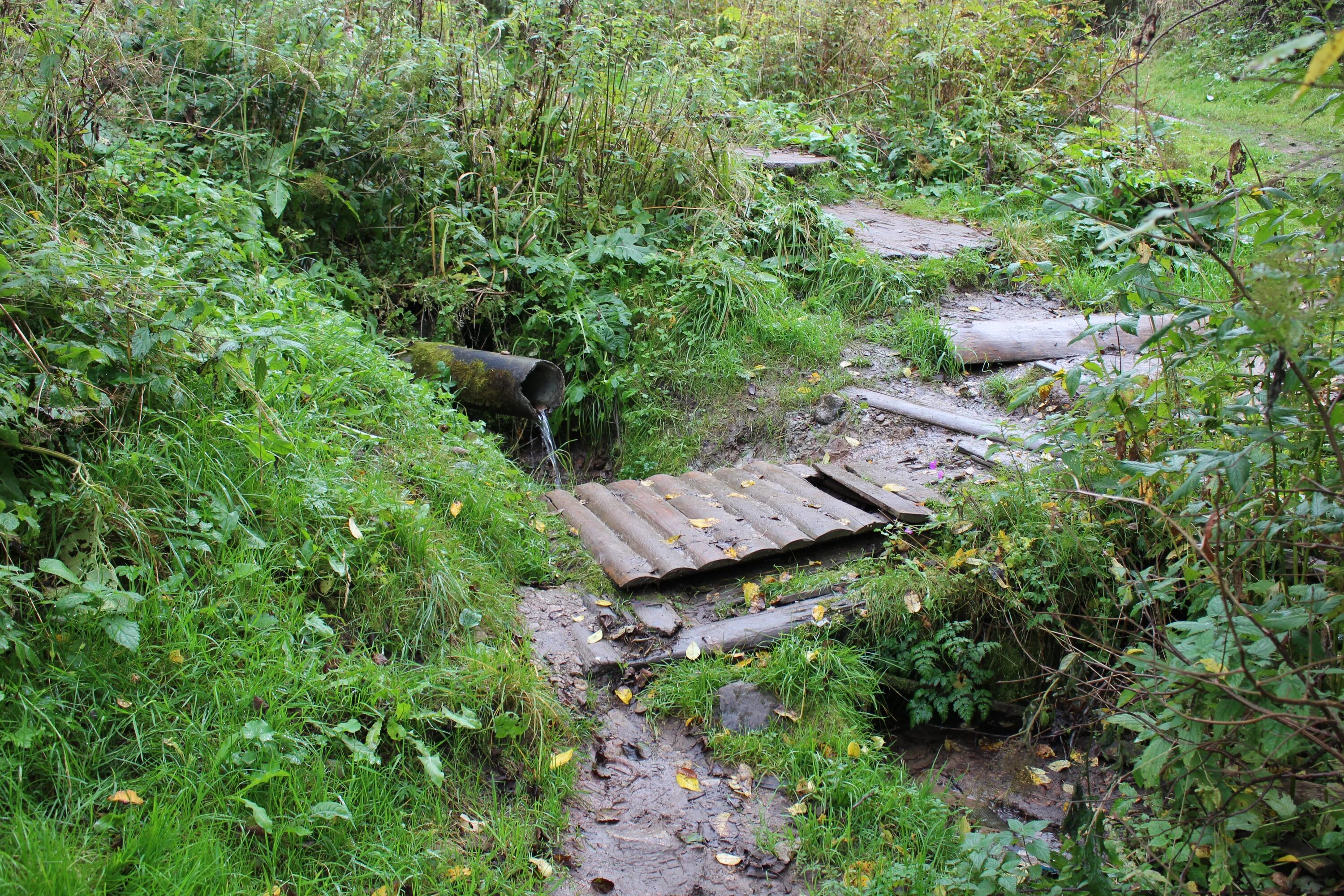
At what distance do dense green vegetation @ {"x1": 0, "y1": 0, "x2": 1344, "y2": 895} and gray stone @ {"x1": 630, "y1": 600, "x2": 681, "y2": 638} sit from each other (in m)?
0.26

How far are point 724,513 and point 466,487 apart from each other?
126cm

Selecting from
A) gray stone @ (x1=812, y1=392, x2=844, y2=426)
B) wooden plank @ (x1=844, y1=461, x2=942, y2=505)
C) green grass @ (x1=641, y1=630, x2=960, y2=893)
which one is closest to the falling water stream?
gray stone @ (x1=812, y1=392, x2=844, y2=426)

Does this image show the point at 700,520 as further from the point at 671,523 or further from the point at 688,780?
the point at 688,780

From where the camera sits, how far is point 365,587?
3.22 m

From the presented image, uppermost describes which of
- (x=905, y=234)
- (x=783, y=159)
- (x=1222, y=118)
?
(x=1222, y=118)

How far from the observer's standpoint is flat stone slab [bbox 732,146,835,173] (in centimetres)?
758

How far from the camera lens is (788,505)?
175 inches

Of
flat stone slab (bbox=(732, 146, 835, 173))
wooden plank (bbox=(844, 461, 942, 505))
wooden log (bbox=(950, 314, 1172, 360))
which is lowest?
wooden plank (bbox=(844, 461, 942, 505))

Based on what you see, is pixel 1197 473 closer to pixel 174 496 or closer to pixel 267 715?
pixel 267 715

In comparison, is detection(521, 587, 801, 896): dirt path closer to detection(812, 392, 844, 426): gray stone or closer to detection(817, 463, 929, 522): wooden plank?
detection(817, 463, 929, 522): wooden plank

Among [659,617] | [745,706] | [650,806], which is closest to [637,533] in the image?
[659,617]

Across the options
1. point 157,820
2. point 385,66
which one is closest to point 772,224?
point 385,66

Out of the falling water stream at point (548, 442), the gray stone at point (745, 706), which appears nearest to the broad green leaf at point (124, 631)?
the gray stone at point (745, 706)

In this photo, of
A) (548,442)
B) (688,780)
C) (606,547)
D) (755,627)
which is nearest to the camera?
(688,780)
